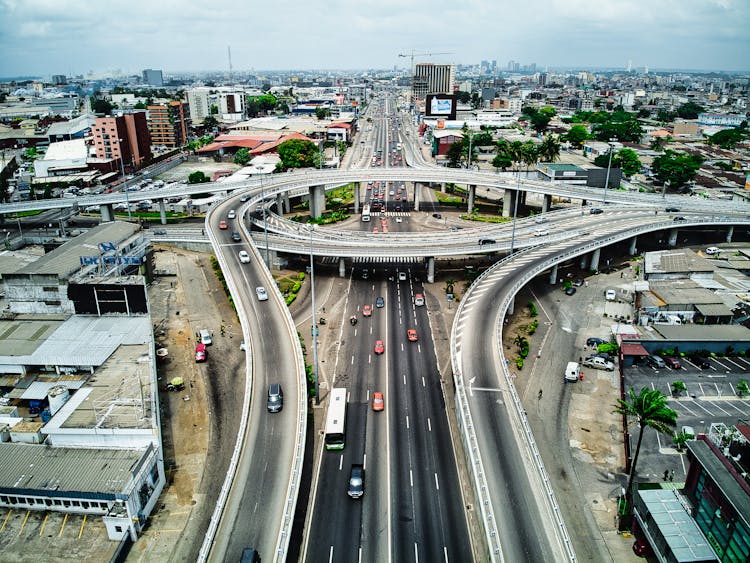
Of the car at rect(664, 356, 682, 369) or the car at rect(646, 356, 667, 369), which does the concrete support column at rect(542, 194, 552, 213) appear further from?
the car at rect(646, 356, 667, 369)

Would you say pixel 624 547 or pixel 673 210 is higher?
pixel 673 210

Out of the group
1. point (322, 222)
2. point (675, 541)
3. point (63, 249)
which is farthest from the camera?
point (322, 222)

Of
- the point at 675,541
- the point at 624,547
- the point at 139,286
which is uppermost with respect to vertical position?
the point at 139,286

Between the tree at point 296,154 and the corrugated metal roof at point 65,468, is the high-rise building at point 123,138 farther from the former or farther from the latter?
the corrugated metal roof at point 65,468

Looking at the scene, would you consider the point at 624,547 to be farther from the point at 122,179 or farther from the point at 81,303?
the point at 122,179

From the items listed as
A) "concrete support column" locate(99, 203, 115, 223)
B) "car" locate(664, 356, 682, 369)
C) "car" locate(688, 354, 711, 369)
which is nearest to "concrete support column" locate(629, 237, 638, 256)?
"car" locate(688, 354, 711, 369)

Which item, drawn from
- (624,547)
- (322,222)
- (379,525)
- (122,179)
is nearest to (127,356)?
(379,525)

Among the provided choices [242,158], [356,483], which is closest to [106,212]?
[242,158]

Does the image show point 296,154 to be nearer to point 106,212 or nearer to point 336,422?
point 106,212
